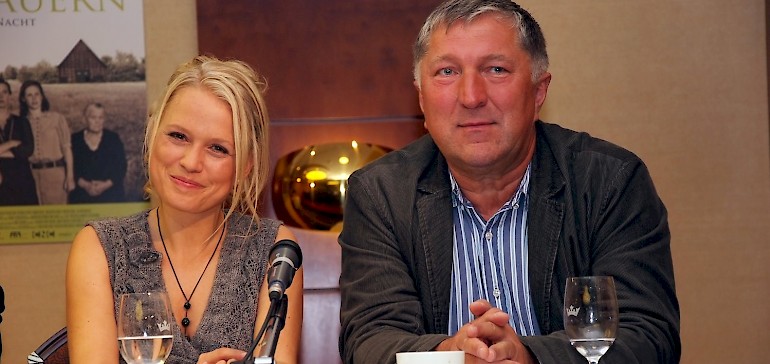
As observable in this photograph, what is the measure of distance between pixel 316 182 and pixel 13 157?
1.23m

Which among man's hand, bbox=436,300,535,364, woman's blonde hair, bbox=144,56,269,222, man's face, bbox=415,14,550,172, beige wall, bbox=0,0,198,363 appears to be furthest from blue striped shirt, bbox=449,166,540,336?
beige wall, bbox=0,0,198,363

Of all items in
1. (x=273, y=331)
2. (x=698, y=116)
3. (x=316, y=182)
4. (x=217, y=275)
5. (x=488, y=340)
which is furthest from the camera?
(x=698, y=116)

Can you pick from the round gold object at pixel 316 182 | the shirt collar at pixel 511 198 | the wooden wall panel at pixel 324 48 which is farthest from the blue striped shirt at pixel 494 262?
the wooden wall panel at pixel 324 48

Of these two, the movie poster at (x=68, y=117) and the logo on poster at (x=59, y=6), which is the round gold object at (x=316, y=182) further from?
the logo on poster at (x=59, y=6)

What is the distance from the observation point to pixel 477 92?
8.11ft

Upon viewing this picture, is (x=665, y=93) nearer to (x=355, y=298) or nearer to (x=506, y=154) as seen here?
(x=506, y=154)

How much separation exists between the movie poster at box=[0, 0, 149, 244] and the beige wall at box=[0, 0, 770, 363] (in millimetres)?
1669

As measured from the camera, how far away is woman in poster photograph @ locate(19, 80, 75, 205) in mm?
4148

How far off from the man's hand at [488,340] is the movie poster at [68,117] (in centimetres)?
240

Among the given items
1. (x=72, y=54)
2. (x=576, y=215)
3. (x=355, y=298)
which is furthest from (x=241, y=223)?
(x=72, y=54)

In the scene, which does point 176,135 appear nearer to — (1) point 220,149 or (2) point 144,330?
(1) point 220,149

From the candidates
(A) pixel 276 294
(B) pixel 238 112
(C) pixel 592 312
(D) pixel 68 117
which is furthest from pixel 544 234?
(D) pixel 68 117

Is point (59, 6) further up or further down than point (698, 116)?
further up

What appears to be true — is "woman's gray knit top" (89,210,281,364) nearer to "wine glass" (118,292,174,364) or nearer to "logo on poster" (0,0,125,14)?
"wine glass" (118,292,174,364)
